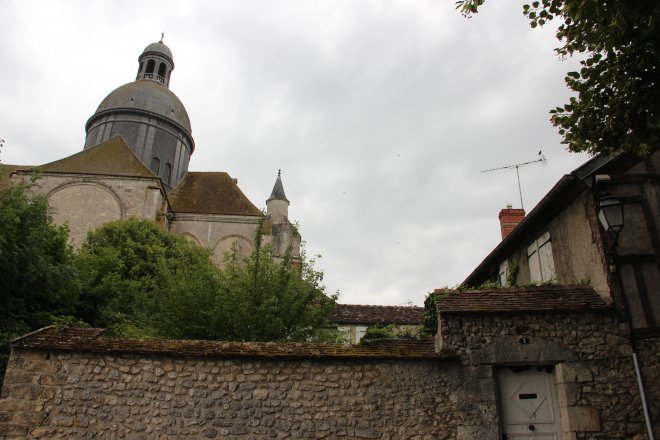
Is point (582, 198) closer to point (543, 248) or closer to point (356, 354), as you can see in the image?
point (543, 248)

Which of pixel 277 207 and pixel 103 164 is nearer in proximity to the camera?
pixel 103 164

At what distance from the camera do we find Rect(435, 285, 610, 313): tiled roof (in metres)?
7.10

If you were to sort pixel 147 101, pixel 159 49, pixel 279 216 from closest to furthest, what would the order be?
pixel 279 216, pixel 147 101, pixel 159 49

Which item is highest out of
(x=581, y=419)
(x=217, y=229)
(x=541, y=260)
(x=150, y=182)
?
(x=150, y=182)

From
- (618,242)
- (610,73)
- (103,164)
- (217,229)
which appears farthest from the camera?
(217,229)

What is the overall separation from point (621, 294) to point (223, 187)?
95.2ft

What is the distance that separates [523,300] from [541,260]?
2287 mm

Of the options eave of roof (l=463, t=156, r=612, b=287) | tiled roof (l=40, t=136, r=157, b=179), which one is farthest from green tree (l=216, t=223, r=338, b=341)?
tiled roof (l=40, t=136, r=157, b=179)

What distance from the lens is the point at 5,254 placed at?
8.84m

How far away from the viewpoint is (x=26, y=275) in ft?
30.3

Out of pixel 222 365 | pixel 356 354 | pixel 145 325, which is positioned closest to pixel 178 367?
pixel 222 365

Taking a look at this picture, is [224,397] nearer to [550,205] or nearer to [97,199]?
[550,205]

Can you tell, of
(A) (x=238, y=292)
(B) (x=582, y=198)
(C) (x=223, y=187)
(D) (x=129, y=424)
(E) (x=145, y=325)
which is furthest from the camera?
(C) (x=223, y=187)

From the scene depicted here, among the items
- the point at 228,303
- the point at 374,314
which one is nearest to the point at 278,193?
the point at 374,314
